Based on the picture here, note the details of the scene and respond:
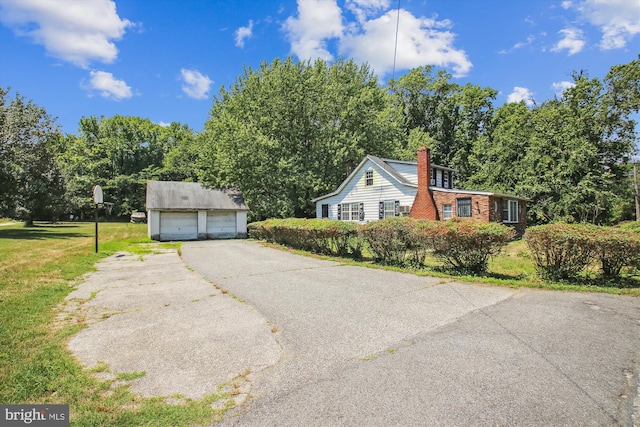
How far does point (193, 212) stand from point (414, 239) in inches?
793

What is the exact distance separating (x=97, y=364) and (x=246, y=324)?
1960 millimetres

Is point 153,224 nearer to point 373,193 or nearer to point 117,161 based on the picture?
point 373,193

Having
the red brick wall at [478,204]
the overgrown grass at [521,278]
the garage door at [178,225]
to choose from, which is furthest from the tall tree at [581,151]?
the garage door at [178,225]

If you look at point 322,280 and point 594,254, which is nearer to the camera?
point 594,254

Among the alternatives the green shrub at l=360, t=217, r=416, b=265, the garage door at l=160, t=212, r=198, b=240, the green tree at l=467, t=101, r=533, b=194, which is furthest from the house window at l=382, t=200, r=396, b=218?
the garage door at l=160, t=212, r=198, b=240

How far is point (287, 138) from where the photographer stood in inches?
1075

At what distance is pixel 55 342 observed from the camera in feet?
14.0

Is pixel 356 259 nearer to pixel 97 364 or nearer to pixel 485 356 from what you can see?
pixel 485 356

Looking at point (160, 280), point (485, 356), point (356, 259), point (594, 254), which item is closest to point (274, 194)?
point (356, 259)

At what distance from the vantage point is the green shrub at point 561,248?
7.34m

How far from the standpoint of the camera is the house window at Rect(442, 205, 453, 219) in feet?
65.2

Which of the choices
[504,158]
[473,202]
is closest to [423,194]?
[473,202]

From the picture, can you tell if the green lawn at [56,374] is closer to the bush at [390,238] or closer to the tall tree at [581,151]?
the bush at [390,238]

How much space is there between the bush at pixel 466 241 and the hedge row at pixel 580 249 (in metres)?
0.76
